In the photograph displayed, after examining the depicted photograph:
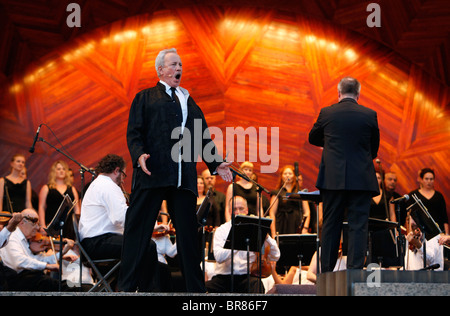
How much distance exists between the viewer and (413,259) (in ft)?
22.9

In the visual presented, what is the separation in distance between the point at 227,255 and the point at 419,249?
206 centimetres

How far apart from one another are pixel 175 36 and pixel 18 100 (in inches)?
104

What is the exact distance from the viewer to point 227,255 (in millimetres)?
6516

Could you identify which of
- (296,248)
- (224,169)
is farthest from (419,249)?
(224,169)

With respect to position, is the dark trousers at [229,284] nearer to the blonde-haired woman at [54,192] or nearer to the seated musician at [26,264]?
the seated musician at [26,264]

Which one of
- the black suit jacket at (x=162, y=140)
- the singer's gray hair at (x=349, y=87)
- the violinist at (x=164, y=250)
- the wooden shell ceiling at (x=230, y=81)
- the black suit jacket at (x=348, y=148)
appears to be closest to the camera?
the black suit jacket at (x=162, y=140)

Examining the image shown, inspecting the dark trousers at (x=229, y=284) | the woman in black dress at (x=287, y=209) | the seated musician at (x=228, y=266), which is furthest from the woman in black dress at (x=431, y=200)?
the dark trousers at (x=229, y=284)

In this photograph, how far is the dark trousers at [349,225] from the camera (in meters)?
4.63

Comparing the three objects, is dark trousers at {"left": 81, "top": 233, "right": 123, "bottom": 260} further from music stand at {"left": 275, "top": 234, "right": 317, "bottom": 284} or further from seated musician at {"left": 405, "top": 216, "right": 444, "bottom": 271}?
seated musician at {"left": 405, "top": 216, "right": 444, "bottom": 271}

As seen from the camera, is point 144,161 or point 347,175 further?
point 347,175

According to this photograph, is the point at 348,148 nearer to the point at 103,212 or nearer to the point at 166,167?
the point at 166,167
